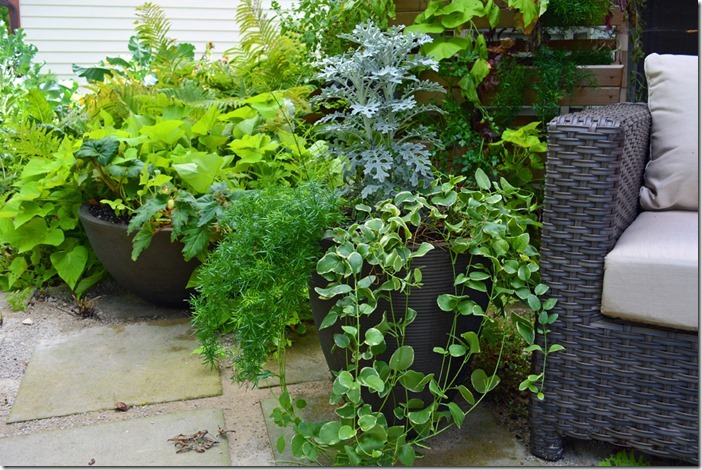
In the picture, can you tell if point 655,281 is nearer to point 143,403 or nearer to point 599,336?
point 599,336

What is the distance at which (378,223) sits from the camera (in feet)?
5.42

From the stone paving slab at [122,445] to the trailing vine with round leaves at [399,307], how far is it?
268 millimetres

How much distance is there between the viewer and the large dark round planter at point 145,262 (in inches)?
100

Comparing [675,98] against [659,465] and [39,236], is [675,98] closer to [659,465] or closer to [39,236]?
[659,465]

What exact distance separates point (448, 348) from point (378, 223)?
36 centimetres

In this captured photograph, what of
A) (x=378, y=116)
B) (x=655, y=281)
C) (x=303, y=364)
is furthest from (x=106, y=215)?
(x=655, y=281)

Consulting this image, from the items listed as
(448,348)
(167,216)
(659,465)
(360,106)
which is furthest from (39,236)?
(659,465)

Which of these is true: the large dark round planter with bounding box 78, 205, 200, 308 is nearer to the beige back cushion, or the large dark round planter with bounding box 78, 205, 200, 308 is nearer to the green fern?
the green fern

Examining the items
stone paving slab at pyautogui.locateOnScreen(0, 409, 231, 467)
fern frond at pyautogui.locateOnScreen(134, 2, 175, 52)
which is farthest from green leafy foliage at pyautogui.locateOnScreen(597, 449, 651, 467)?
fern frond at pyautogui.locateOnScreen(134, 2, 175, 52)

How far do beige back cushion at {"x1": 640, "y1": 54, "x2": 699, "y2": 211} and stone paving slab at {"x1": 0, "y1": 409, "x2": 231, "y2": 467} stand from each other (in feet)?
Result: 4.61

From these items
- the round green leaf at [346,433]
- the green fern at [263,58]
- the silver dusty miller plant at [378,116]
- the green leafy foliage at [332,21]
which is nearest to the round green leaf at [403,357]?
the round green leaf at [346,433]

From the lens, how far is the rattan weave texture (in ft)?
5.10

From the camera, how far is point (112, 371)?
7.46ft

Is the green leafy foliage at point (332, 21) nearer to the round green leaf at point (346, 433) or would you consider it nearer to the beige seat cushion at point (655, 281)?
the beige seat cushion at point (655, 281)
